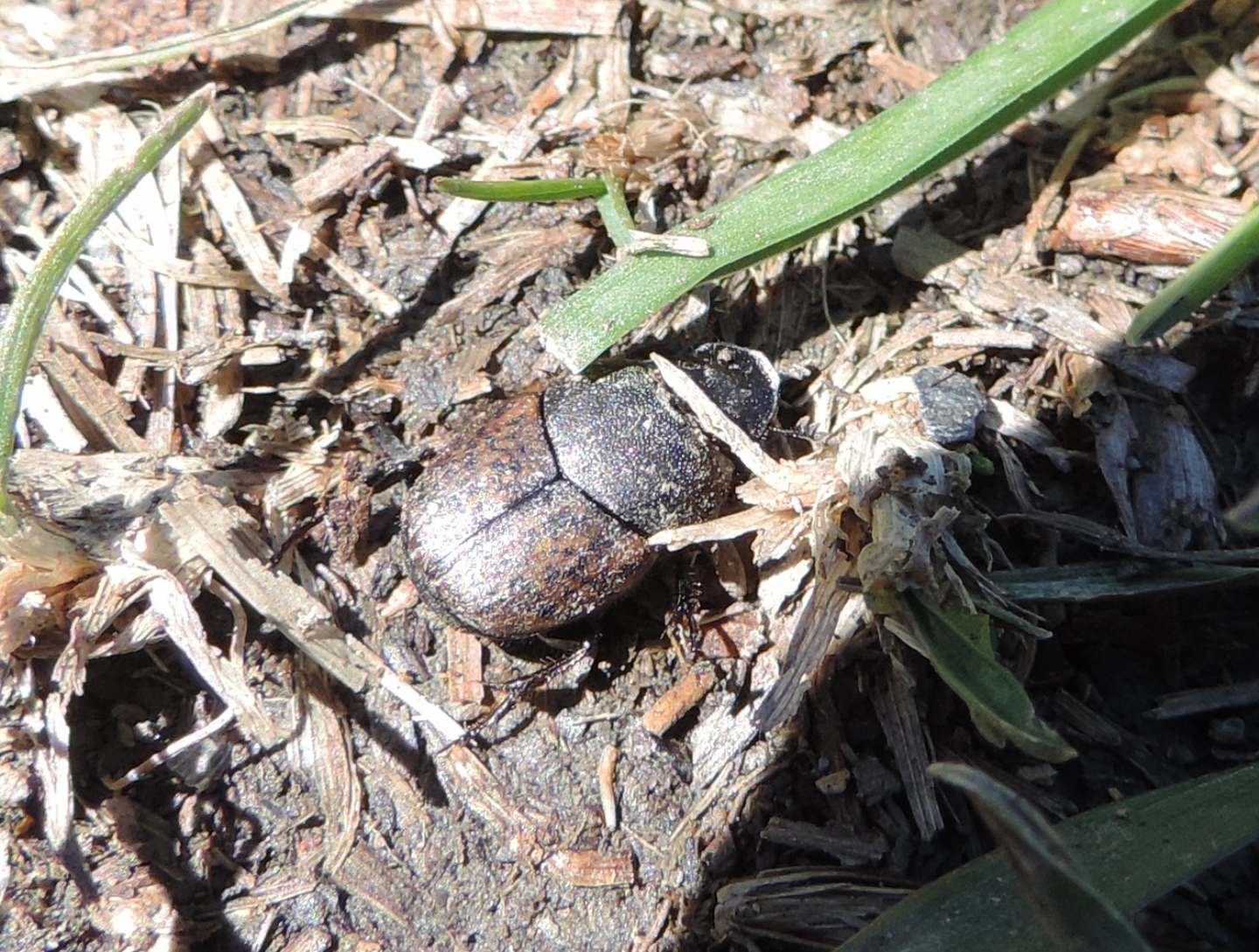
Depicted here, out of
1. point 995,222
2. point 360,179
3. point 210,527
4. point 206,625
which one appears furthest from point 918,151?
point 206,625

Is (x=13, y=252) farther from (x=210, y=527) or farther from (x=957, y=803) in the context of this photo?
(x=957, y=803)

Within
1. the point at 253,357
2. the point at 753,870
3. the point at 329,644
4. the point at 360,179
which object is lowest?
the point at 753,870

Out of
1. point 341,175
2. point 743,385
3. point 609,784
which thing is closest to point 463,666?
point 609,784

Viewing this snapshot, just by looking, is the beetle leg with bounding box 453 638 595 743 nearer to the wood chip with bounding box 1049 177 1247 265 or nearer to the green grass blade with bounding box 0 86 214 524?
the green grass blade with bounding box 0 86 214 524

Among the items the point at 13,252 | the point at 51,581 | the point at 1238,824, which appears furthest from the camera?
the point at 13,252

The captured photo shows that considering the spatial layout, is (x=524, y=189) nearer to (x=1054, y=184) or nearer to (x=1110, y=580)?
(x=1054, y=184)
